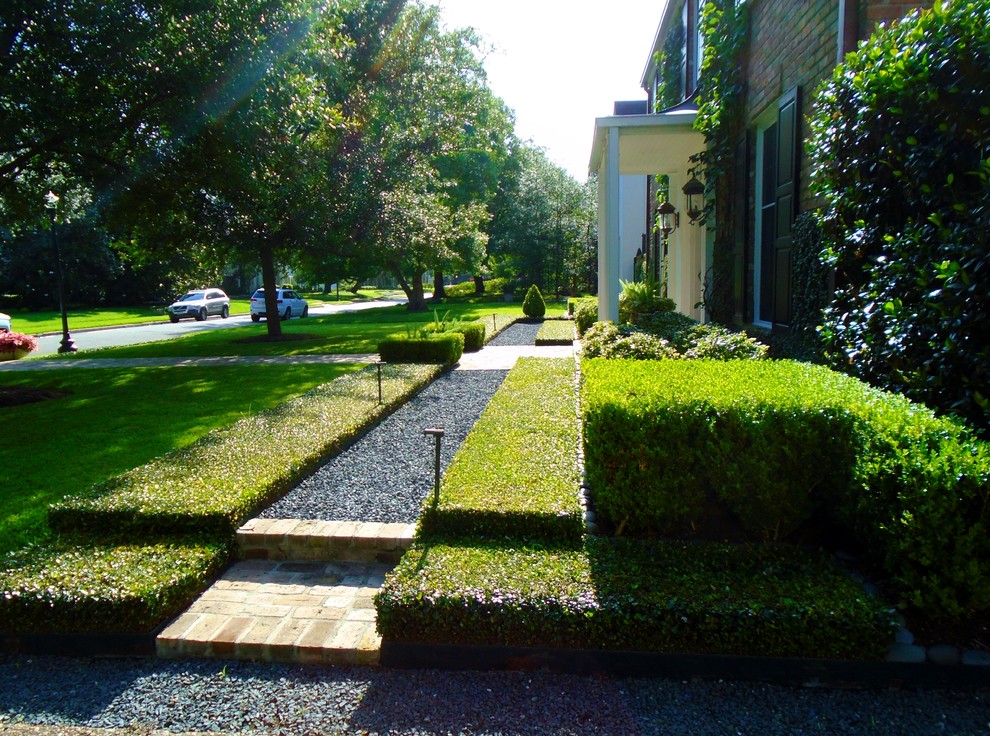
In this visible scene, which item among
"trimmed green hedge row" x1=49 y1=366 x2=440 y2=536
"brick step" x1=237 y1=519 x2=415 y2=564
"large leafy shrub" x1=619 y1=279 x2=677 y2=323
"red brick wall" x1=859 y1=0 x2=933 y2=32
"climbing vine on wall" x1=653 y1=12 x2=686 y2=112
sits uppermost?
"climbing vine on wall" x1=653 y1=12 x2=686 y2=112

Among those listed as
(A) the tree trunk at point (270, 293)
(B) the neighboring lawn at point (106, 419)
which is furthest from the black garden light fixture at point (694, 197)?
(A) the tree trunk at point (270, 293)

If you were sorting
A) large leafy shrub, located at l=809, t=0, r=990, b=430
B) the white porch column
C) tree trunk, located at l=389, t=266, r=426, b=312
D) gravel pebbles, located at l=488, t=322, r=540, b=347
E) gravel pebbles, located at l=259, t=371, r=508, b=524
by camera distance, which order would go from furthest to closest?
tree trunk, located at l=389, t=266, r=426, b=312
gravel pebbles, located at l=488, t=322, r=540, b=347
the white porch column
gravel pebbles, located at l=259, t=371, r=508, b=524
large leafy shrub, located at l=809, t=0, r=990, b=430

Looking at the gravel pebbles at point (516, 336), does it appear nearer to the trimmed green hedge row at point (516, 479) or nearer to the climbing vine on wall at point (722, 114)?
the climbing vine on wall at point (722, 114)

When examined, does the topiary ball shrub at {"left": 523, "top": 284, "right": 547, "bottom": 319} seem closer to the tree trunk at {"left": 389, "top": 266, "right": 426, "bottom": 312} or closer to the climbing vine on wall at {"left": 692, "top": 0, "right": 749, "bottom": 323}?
the tree trunk at {"left": 389, "top": 266, "right": 426, "bottom": 312}

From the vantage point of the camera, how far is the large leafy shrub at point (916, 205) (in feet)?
11.5

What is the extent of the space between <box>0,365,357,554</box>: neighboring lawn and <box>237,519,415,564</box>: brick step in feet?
4.85

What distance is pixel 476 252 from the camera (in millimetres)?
31312

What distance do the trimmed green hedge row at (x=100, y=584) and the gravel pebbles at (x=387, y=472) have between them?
874 millimetres

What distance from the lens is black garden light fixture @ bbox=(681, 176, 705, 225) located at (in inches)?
398

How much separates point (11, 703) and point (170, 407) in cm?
608

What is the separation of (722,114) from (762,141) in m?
0.88

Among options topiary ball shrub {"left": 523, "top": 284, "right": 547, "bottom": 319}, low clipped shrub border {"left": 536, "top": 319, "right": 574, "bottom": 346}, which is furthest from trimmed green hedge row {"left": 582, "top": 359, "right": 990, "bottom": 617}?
topiary ball shrub {"left": 523, "top": 284, "right": 547, "bottom": 319}

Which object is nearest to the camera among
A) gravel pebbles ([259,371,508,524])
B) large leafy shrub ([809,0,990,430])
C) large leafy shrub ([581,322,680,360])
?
large leafy shrub ([809,0,990,430])

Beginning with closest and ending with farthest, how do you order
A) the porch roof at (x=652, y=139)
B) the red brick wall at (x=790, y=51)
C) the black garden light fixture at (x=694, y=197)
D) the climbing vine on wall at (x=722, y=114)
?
the red brick wall at (x=790, y=51), the climbing vine on wall at (x=722, y=114), the porch roof at (x=652, y=139), the black garden light fixture at (x=694, y=197)
